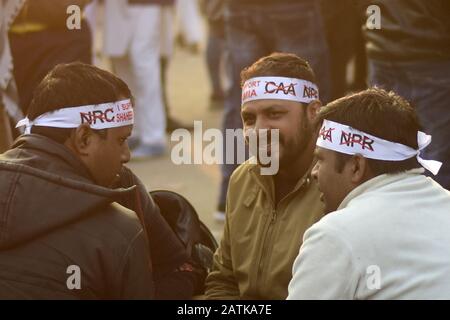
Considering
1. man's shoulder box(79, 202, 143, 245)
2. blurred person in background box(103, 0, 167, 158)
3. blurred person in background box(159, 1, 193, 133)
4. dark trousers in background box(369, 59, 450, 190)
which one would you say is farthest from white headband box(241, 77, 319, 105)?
blurred person in background box(159, 1, 193, 133)

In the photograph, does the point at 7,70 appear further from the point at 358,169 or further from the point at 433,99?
the point at 358,169

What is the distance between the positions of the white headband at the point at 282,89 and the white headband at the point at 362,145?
36.6 inches

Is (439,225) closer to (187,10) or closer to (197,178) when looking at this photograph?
(197,178)

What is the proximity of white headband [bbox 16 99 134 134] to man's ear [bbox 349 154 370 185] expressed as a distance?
846 millimetres

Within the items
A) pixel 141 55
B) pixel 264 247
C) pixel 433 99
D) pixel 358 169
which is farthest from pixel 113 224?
pixel 141 55

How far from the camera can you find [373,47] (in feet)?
17.0

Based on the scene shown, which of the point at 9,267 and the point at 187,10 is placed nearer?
the point at 9,267

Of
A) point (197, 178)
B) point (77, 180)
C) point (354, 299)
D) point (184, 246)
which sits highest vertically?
point (77, 180)

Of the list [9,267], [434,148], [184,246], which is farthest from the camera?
[434,148]

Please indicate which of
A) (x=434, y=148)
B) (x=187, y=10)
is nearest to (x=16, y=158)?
(x=434, y=148)

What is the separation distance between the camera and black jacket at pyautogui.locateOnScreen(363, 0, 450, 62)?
16.0ft

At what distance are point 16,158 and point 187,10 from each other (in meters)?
10.4

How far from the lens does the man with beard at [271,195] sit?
405 cm

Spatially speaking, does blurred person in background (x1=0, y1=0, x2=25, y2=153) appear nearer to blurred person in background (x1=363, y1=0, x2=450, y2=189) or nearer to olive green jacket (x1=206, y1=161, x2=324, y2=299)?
olive green jacket (x1=206, y1=161, x2=324, y2=299)
